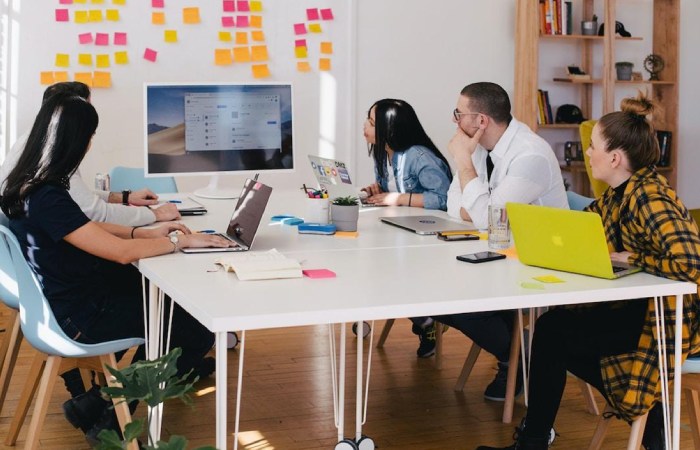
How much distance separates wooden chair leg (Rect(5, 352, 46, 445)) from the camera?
2814 millimetres

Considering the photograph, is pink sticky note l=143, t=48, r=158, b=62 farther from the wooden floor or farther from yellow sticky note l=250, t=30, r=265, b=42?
the wooden floor

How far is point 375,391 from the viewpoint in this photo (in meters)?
3.59

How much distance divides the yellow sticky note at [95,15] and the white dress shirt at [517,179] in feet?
9.25

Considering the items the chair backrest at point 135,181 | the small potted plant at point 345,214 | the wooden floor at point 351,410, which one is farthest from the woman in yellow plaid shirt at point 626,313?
the chair backrest at point 135,181

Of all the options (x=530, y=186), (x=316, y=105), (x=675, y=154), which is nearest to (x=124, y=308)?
(x=530, y=186)

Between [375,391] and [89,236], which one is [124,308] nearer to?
[89,236]

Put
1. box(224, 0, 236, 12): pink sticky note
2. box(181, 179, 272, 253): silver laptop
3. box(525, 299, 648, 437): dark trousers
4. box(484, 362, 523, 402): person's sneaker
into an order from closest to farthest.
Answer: box(525, 299, 648, 437): dark trousers, box(181, 179, 272, 253): silver laptop, box(484, 362, 523, 402): person's sneaker, box(224, 0, 236, 12): pink sticky note

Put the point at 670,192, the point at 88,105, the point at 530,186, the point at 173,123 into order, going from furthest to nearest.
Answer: the point at 173,123, the point at 530,186, the point at 88,105, the point at 670,192

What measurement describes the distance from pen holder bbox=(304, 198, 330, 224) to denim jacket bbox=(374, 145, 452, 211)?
829 mm

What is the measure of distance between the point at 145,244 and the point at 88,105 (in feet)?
1.43

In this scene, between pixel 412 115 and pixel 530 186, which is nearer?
pixel 530 186

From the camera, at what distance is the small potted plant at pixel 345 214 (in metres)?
3.11

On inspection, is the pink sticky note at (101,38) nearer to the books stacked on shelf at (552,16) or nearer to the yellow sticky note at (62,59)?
the yellow sticky note at (62,59)

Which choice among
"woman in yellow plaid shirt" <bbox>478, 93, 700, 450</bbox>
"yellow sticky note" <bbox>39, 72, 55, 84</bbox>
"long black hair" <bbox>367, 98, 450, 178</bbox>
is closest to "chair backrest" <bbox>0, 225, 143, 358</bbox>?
"woman in yellow plaid shirt" <bbox>478, 93, 700, 450</bbox>
